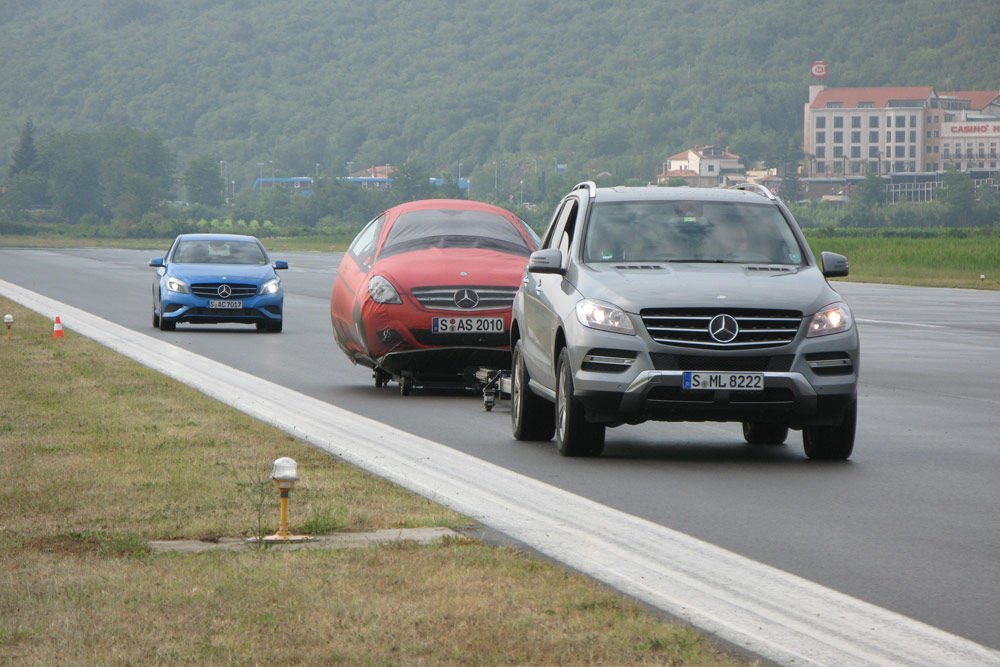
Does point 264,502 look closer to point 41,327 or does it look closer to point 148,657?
point 148,657

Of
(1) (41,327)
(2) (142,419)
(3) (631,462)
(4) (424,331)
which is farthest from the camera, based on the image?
(1) (41,327)

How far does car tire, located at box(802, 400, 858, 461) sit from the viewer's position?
40.3ft

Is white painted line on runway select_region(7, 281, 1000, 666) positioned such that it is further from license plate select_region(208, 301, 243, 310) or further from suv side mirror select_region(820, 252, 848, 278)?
license plate select_region(208, 301, 243, 310)

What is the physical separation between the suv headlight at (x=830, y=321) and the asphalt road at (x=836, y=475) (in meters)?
0.89

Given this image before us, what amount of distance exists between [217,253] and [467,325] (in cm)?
1490

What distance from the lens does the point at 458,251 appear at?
1755 centimetres

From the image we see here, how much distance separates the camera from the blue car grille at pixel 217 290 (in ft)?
92.0

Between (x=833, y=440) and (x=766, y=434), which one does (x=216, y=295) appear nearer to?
(x=766, y=434)

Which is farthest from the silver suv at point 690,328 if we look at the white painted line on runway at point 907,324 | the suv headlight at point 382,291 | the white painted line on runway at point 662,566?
the white painted line on runway at point 907,324

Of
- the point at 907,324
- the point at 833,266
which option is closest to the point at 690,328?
the point at 833,266

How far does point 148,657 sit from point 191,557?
1933mm

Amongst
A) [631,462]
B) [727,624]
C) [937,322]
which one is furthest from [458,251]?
[937,322]

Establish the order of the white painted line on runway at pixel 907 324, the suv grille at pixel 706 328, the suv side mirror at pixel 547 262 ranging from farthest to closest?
the white painted line on runway at pixel 907 324
the suv side mirror at pixel 547 262
the suv grille at pixel 706 328

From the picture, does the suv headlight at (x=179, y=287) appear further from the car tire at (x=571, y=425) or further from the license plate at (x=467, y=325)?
the car tire at (x=571, y=425)
